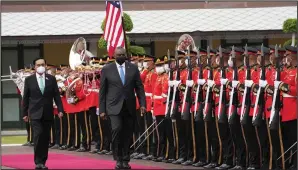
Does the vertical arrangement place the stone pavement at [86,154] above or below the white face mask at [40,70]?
below

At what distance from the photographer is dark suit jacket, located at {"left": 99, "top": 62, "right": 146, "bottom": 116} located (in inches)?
645

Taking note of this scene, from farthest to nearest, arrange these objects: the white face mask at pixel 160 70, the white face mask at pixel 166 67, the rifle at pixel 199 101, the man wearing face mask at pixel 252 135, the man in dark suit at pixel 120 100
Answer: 1. the white face mask at pixel 160 70
2. the white face mask at pixel 166 67
3. the rifle at pixel 199 101
4. the man in dark suit at pixel 120 100
5. the man wearing face mask at pixel 252 135

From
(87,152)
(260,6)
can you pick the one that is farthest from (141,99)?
(260,6)

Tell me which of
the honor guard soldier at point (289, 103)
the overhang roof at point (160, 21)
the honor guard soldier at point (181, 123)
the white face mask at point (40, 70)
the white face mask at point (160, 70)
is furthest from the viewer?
the overhang roof at point (160, 21)

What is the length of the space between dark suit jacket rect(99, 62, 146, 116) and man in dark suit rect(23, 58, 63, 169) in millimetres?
916

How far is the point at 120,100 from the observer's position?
53.7 ft

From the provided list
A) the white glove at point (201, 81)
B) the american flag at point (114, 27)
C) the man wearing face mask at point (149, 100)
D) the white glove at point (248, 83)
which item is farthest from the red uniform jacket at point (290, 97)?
the american flag at point (114, 27)

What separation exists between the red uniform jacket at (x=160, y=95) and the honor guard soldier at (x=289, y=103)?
3.30 meters

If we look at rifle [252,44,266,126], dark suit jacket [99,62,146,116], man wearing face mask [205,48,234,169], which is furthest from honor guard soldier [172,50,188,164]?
rifle [252,44,266,126]

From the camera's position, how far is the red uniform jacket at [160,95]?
60.5 feet

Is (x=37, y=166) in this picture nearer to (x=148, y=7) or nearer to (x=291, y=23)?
(x=291, y=23)

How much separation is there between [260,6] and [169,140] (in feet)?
53.7

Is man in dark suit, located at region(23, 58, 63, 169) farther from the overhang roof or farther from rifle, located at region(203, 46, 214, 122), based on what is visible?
the overhang roof

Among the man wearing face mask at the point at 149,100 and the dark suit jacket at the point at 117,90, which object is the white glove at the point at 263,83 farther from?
the man wearing face mask at the point at 149,100
